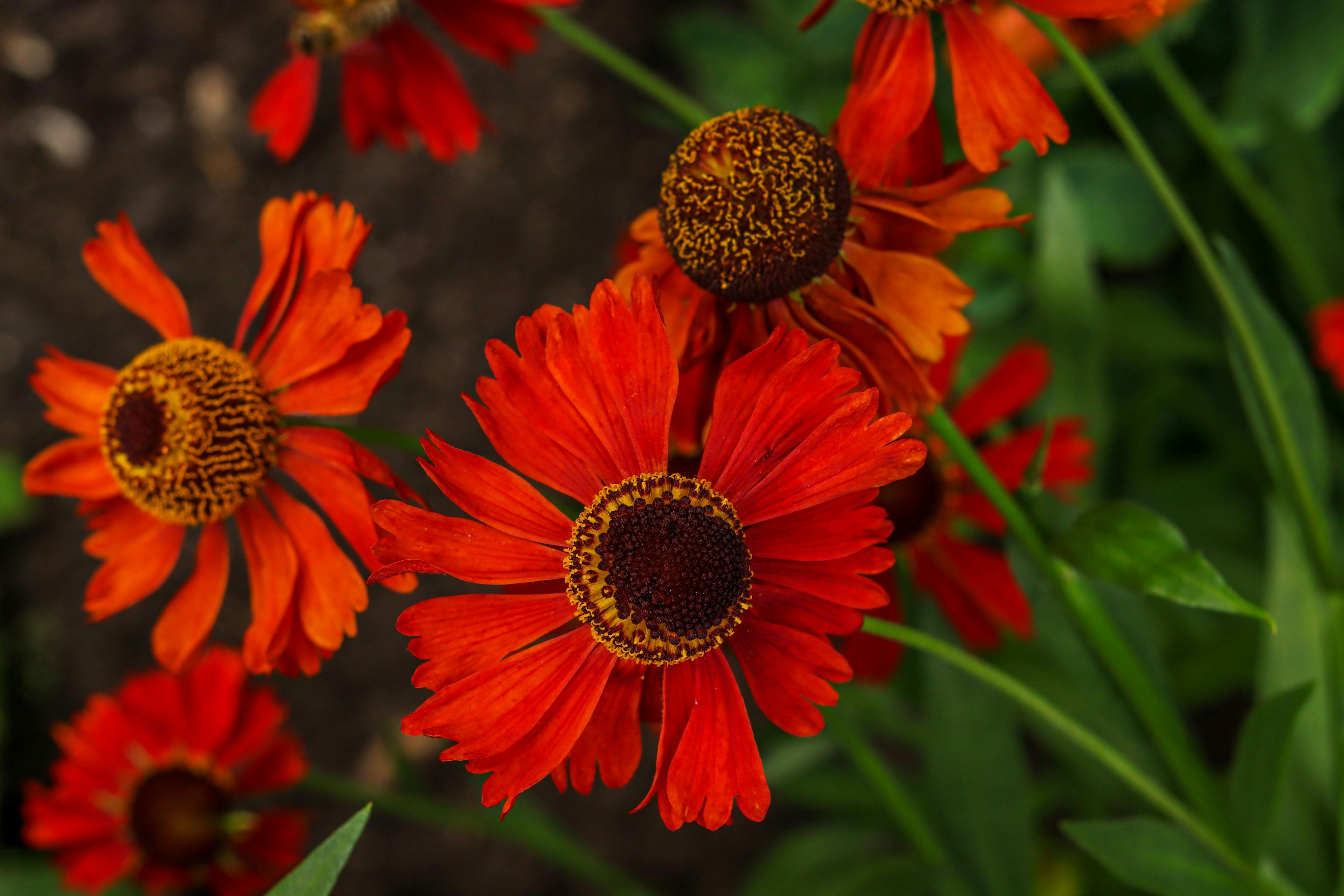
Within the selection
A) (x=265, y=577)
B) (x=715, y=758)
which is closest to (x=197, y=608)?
(x=265, y=577)

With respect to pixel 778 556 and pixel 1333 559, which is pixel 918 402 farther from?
pixel 1333 559

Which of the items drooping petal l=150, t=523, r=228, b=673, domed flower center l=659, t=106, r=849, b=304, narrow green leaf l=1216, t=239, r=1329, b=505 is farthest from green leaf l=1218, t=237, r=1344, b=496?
drooping petal l=150, t=523, r=228, b=673

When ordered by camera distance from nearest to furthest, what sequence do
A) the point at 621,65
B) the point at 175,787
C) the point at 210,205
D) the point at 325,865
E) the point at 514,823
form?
the point at 325,865 → the point at 621,65 → the point at 514,823 → the point at 175,787 → the point at 210,205

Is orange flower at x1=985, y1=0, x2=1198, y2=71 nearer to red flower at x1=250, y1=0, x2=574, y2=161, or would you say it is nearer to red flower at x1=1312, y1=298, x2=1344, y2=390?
red flower at x1=1312, y1=298, x2=1344, y2=390

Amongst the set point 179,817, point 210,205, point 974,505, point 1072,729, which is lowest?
point 179,817

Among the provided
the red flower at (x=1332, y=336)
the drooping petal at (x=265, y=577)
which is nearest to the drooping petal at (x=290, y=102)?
the drooping petal at (x=265, y=577)

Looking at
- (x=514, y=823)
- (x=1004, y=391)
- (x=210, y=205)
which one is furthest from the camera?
(x=210, y=205)

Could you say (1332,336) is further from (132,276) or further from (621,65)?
(132,276)
